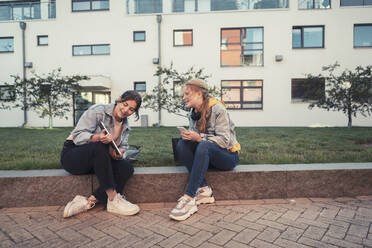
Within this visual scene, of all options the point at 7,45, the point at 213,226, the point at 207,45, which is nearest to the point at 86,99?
the point at 7,45

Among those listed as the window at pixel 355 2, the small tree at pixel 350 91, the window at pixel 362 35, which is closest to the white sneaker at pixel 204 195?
the small tree at pixel 350 91

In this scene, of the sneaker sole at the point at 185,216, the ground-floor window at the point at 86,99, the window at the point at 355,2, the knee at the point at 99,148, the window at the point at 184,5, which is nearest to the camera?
the sneaker sole at the point at 185,216

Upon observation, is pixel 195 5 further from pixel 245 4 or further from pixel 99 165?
pixel 99 165

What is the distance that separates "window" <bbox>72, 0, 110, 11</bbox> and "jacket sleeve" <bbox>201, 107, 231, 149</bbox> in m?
15.1

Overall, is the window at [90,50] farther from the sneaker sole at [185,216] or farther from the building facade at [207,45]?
the sneaker sole at [185,216]

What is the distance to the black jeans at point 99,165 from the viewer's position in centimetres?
242

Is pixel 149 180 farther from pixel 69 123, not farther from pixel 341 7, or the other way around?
pixel 341 7

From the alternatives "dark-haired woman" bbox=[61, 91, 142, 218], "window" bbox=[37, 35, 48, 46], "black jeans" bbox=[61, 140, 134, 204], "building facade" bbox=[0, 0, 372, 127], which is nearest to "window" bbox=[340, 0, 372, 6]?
"building facade" bbox=[0, 0, 372, 127]

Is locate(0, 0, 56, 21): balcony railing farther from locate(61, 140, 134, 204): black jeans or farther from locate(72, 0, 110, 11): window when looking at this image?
locate(61, 140, 134, 204): black jeans

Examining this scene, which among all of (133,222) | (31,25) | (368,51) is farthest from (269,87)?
(31,25)

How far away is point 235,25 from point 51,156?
1322 cm

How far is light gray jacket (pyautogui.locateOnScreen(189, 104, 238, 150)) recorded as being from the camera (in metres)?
2.72

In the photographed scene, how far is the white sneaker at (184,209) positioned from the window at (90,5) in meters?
15.7

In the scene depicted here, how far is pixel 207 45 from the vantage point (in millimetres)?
14609
